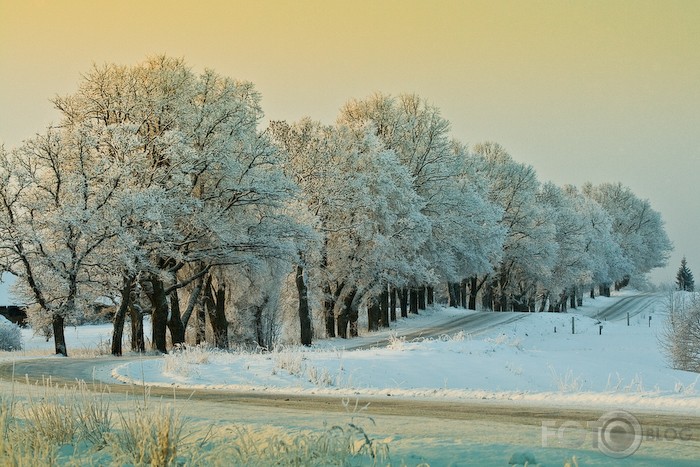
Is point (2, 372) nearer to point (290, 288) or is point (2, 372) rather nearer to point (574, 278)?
point (290, 288)

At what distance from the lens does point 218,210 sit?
3644 cm

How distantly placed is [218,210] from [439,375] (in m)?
17.0

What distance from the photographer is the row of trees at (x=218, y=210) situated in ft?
108

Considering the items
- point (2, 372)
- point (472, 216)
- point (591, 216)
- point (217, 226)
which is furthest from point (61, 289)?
point (591, 216)

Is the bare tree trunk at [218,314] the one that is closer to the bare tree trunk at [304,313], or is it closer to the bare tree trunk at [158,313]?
the bare tree trunk at [158,313]

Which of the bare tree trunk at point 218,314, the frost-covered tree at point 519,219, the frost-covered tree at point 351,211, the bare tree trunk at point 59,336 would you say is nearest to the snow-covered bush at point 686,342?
the frost-covered tree at point 351,211

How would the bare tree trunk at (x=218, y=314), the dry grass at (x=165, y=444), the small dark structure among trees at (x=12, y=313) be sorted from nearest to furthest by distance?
the dry grass at (x=165, y=444) → the bare tree trunk at (x=218, y=314) → the small dark structure among trees at (x=12, y=313)

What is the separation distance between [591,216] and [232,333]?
61879 mm

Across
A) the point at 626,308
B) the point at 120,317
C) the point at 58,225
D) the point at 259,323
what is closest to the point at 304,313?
the point at 259,323

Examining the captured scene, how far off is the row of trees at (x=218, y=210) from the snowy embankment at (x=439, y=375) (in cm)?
1037

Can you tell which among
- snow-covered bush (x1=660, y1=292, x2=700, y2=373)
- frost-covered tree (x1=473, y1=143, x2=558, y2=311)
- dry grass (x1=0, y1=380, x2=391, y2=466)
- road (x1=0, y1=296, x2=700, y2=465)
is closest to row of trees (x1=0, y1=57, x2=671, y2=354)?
frost-covered tree (x1=473, y1=143, x2=558, y2=311)

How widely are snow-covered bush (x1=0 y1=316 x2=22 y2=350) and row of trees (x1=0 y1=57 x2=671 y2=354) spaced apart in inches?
474

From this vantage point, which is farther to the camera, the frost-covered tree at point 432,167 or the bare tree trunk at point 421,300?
the bare tree trunk at point 421,300

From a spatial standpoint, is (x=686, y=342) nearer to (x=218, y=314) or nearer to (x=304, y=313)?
(x=304, y=313)
